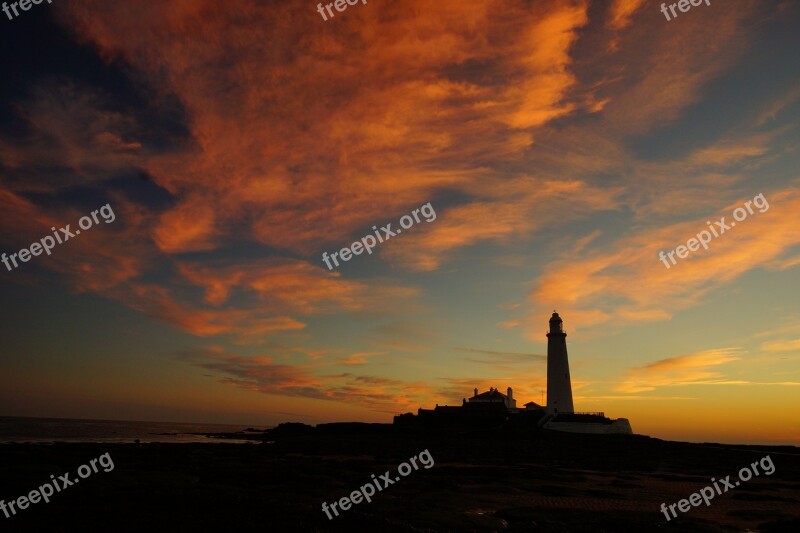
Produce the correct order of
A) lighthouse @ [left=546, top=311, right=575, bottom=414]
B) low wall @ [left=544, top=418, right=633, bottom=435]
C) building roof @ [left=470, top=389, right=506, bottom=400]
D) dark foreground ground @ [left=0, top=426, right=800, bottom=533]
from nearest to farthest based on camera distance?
dark foreground ground @ [left=0, top=426, right=800, bottom=533], low wall @ [left=544, top=418, right=633, bottom=435], lighthouse @ [left=546, top=311, right=575, bottom=414], building roof @ [left=470, top=389, right=506, bottom=400]

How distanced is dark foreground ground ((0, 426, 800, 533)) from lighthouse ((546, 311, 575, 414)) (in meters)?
34.4

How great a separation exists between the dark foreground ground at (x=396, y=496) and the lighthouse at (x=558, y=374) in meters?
34.4

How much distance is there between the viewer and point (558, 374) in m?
77.1

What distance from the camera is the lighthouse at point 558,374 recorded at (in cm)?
7625

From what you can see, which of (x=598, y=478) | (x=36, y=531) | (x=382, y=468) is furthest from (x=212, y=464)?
(x=598, y=478)

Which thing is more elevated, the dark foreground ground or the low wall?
the low wall

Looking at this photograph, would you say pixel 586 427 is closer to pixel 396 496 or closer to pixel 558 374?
pixel 558 374

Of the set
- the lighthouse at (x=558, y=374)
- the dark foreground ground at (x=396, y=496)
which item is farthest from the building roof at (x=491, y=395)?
the dark foreground ground at (x=396, y=496)

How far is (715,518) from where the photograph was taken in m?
20.6

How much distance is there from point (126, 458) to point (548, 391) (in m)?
60.5

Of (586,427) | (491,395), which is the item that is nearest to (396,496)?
(586,427)

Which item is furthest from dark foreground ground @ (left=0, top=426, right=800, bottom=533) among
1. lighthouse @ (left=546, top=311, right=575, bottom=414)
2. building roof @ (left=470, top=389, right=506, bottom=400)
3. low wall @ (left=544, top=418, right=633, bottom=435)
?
building roof @ (left=470, top=389, right=506, bottom=400)

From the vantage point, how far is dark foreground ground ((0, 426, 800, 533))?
15.3m

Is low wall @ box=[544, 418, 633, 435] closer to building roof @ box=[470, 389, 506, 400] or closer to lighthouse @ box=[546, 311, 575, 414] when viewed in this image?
lighthouse @ box=[546, 311, 575, 414]
